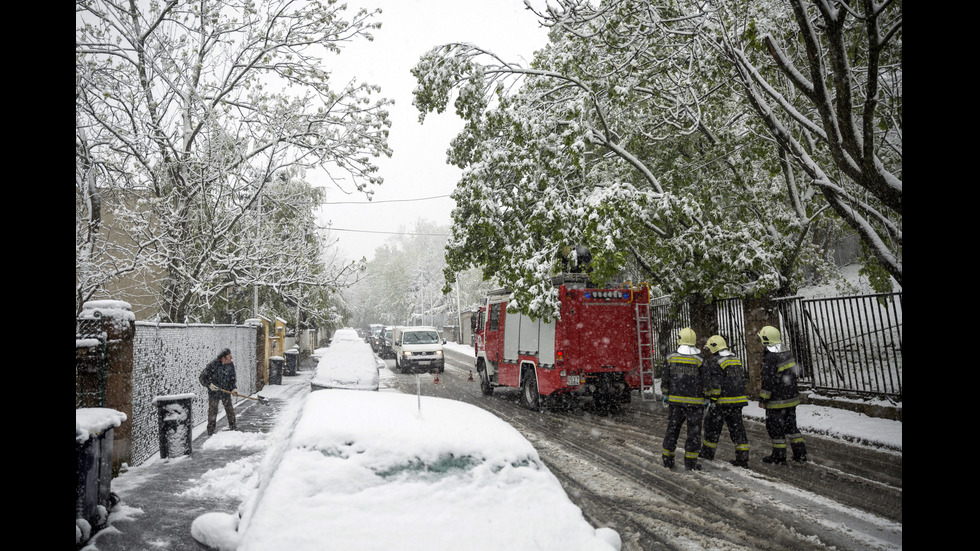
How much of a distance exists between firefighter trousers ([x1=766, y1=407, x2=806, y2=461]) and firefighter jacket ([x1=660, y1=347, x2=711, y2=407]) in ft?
3.06

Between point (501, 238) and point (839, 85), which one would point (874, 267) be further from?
point (501, 238)

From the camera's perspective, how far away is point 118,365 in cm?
749

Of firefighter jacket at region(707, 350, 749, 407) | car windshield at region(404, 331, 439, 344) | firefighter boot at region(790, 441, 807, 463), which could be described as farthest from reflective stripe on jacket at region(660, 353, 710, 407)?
car windshield at region(404, 331, 439, 344)

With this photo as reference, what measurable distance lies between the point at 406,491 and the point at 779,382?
6.45 m

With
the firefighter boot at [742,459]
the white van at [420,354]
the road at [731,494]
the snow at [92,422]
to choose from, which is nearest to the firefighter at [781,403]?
the road at [731,494]

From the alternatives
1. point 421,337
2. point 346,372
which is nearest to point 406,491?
point 346,372

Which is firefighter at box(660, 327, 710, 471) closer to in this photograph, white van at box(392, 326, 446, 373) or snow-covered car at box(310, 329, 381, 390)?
snow-covered car at box(310, 329, 381, 390)

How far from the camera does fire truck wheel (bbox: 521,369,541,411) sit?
1379cm

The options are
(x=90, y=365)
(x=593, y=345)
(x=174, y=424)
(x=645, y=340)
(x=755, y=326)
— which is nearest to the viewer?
(x=90, y=365)

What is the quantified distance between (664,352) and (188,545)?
15156 mm

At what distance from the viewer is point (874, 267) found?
11836 mm

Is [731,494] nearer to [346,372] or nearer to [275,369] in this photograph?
[346,372]

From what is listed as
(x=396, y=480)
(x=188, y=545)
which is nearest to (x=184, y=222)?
(x=188, y=545)

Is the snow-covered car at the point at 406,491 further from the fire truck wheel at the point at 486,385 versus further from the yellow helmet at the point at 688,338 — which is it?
the fire truck wheel at the point at 486,385
